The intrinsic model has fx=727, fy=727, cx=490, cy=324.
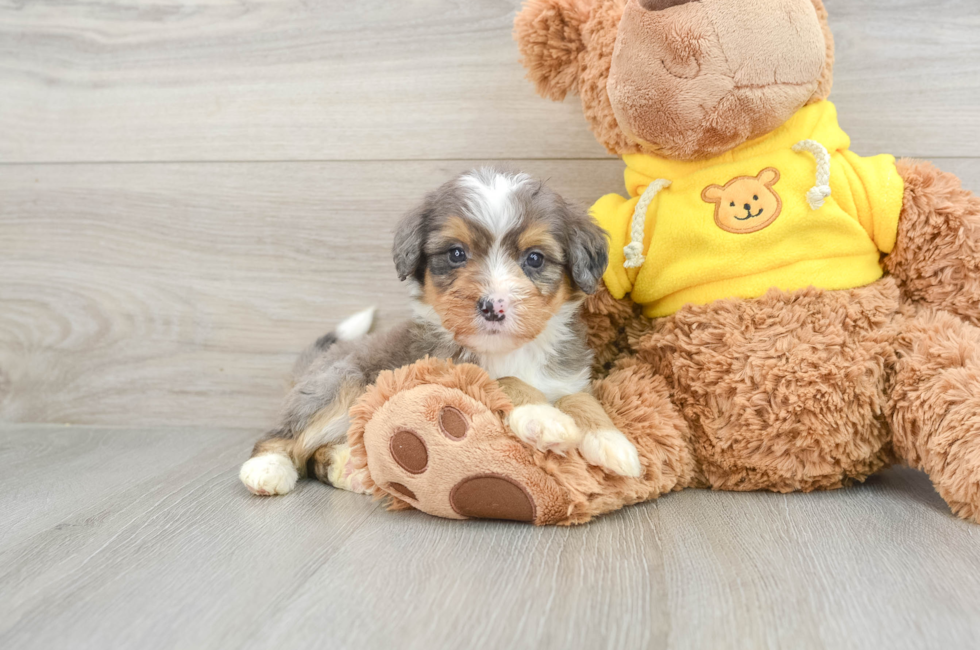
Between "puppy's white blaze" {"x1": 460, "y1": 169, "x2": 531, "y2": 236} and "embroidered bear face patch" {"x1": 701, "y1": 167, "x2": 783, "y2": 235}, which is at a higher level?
"puppy's white blaze" {"x1": 460, "y1": 169, "x2": 531, "y2": 236}

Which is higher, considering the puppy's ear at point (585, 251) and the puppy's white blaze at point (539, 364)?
the puppy's ear at point (585, 251)

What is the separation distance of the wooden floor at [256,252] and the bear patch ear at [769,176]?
54 centimetres

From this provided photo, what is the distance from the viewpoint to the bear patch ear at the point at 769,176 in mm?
1578

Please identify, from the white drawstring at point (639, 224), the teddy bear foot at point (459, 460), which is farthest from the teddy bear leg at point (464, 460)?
the white drawstring at point (639, 224)

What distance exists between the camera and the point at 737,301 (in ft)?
5.16

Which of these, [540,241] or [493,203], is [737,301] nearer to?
[540,241]

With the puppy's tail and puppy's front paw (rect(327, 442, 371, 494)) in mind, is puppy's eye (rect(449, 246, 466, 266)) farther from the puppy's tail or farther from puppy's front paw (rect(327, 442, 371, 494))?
the puppy's tail

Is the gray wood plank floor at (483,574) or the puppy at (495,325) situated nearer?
the gray wood plank floor at (483,574)

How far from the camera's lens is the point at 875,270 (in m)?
1.62

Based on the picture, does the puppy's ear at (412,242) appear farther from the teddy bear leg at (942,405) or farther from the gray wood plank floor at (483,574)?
the teddy bear leg at (942,405)

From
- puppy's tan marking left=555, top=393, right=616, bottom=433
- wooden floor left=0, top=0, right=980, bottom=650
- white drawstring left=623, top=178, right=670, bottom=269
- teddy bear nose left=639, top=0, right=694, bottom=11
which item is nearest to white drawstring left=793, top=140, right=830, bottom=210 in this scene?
white drawstring left=623, top=178, right=670, bottom=269

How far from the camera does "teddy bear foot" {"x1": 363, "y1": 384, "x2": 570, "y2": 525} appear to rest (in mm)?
1363

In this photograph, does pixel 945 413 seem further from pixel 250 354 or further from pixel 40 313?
pixel 40 313

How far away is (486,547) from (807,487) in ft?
2.44
